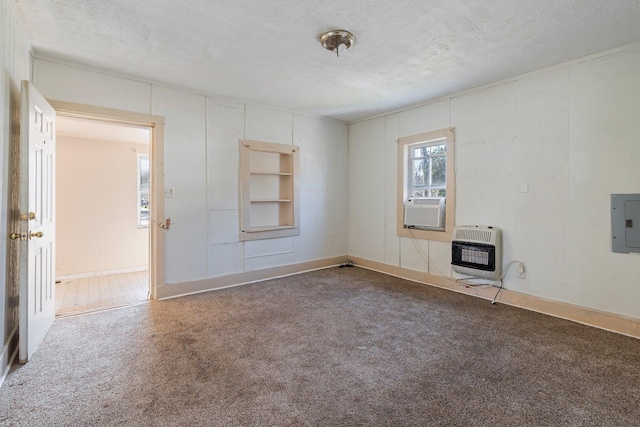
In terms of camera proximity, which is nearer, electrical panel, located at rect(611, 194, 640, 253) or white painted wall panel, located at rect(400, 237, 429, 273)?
electrical panel, located at rect(611, 194, 640, 253)

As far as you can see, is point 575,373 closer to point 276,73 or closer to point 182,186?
point 276,73

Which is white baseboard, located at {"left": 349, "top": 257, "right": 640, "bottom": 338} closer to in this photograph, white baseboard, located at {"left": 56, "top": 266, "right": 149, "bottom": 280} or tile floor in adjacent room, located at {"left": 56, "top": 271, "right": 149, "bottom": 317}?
tile floor in adjacent room, located at {"left": 56, "top": 271, "right": 149, "bottom": 317}

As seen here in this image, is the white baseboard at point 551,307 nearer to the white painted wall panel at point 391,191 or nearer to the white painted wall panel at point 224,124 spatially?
the white painted wall panel at point 391,191

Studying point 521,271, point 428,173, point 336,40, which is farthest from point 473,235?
point 336,40

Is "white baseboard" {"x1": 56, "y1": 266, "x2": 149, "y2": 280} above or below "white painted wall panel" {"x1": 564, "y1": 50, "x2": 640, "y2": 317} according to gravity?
below

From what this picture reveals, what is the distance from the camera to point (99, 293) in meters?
4.22

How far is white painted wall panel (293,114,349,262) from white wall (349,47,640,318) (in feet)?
5.19

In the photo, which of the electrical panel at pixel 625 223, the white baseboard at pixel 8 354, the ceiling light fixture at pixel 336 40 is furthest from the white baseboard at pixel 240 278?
the electrical panel at pixel 625 223

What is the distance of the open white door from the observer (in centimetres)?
227

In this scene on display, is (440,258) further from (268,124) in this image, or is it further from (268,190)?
(268,124)

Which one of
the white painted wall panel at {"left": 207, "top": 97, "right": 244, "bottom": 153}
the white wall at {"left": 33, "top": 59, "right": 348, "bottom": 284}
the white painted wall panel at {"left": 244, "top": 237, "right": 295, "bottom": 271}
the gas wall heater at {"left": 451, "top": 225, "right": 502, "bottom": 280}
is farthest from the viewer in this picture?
the white painted wall panel at {"left": 244, "top": 237, "right": 295, "bottom": 271}

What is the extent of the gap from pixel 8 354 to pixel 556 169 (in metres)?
4.99

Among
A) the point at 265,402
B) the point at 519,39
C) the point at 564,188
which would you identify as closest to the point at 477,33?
the point at 519,39

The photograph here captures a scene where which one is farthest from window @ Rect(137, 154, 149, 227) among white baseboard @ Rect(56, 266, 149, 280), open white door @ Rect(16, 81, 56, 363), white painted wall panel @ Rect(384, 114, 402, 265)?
white painted wall panel @ Rect(384, 114, 402, 265)
